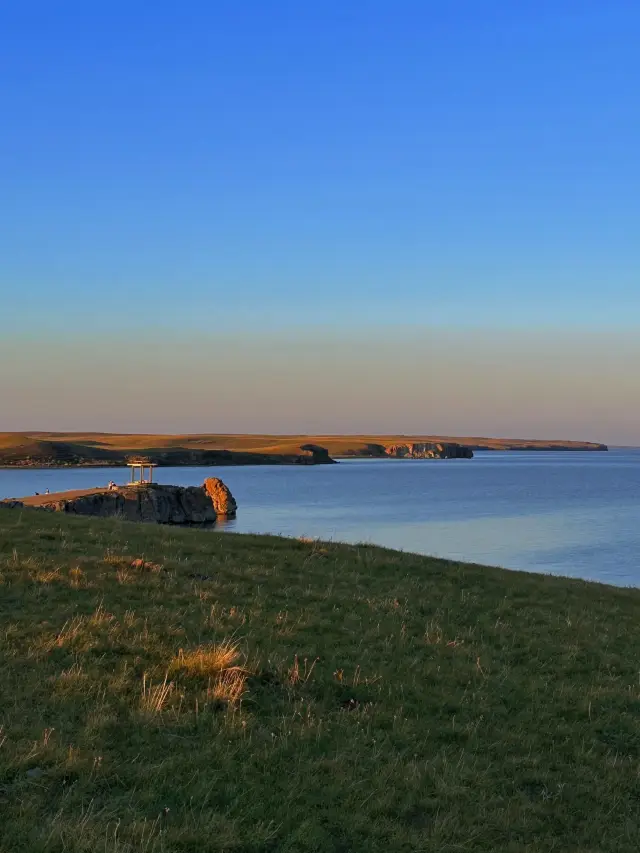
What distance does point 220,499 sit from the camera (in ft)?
297

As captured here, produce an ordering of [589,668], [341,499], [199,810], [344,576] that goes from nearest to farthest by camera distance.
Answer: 1. [199,810]
2. [589,668]
3. [344,576]
4. [341,499]

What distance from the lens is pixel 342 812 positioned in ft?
22.6

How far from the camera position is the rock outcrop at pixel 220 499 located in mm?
89062

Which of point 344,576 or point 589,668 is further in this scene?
point 344,576

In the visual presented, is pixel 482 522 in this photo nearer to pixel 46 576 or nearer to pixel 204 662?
pixel 46 576

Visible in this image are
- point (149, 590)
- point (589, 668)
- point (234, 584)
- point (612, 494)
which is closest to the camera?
point (589, 668)

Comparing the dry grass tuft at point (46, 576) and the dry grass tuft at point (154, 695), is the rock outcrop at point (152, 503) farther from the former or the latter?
the dry grass tuft at point (154, 695)

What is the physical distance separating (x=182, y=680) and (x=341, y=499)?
101 meters

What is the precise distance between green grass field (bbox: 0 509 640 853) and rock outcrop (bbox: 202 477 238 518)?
72409mm

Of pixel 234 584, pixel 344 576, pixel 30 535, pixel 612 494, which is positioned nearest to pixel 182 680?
pixel 234 584

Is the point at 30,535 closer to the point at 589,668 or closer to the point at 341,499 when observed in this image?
the point at 589,668

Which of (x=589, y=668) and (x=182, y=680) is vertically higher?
(x=182, y=680)

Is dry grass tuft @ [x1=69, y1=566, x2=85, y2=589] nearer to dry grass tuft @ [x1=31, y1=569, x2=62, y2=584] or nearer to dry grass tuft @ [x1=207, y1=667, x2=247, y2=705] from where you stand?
dry grass tuft @ [x1=31, y1=569, x2=62, y2=584]

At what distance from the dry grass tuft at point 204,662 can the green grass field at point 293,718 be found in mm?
28
